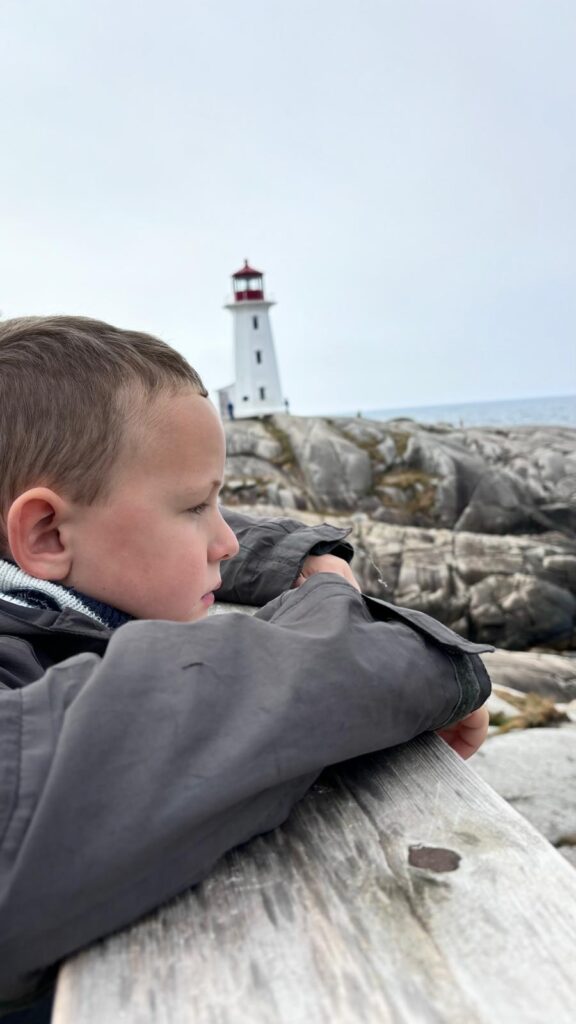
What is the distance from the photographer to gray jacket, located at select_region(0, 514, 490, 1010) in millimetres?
1253

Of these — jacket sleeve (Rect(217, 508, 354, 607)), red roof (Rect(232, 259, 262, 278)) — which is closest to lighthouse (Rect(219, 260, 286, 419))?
red roof (Rect(232, 259, 262, 278))

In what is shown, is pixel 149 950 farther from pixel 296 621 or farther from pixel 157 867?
pixel 296 621

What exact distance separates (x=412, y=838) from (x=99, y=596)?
1024mm

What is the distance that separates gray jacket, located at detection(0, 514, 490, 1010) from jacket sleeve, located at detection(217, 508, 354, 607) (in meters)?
1.34

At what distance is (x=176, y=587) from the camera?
7.13 feet

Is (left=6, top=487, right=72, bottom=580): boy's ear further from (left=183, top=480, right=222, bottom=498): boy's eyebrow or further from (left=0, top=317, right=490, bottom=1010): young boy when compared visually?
(left=183, top=480, right=222, bottom=498): boy's eyebrow

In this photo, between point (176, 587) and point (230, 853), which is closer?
point (230, 853)

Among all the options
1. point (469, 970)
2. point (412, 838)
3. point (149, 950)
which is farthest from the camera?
point (412, 838)

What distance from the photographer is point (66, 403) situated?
2.07 meters

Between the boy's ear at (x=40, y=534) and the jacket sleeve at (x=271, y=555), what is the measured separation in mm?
1207

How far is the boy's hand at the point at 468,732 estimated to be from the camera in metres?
2.10

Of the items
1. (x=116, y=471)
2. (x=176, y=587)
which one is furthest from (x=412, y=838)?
(x=116, y=471)

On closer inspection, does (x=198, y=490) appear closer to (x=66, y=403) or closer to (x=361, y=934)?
(x=66, y=403)

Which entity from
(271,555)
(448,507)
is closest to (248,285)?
(448,507)
